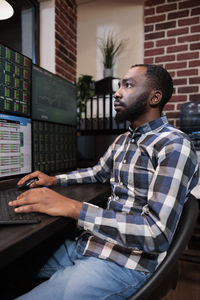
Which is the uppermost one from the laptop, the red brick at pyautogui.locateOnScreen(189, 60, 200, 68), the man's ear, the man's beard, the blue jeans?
the red brick at pyautogui.locateOnScreen(189, 60, 200, 68)

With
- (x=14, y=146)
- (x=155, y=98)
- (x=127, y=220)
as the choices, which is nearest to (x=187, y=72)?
(x=155, y=98)

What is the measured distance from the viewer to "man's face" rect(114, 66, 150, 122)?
106cm

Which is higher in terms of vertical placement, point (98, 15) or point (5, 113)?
point (98, 15)

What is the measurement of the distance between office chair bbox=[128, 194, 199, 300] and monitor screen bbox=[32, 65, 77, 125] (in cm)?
96

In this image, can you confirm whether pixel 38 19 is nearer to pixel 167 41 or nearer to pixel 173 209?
pixel 167 41

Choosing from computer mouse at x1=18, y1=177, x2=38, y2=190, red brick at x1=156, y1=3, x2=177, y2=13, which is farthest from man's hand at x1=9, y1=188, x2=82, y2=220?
red brick at x1=156, y1=3, x2=177, y2=13

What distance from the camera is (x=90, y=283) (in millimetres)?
707

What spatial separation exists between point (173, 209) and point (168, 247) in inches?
4.5

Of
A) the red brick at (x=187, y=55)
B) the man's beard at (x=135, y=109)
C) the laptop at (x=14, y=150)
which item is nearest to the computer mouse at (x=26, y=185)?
the laptop at (x=14, y=150)

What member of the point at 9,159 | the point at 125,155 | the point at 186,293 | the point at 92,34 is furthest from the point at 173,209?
the point at 92,34

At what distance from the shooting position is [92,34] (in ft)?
8.53

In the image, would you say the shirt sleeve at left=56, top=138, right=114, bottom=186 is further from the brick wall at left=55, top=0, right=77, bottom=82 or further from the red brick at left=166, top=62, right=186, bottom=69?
the red brick at left=166, top=62, right=186, bottom=69

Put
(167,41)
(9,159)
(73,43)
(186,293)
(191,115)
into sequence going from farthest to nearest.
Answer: (73,43)
(167,41)
(191,115)
(186,293)
(9,159)

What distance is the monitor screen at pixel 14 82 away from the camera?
1.08 metres
